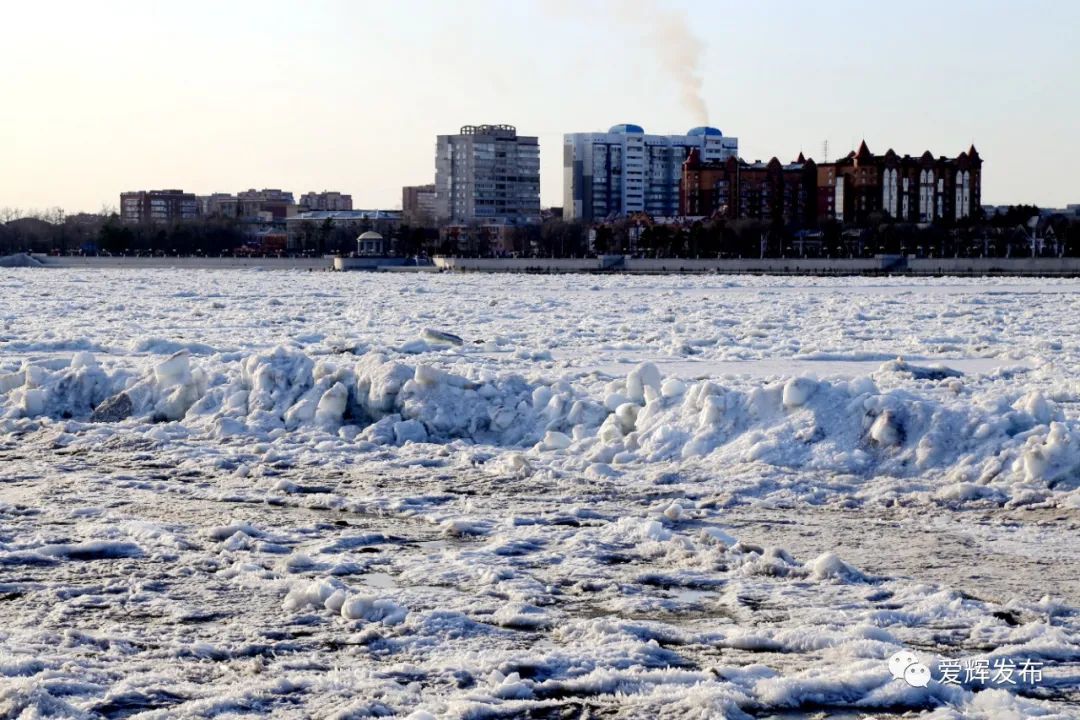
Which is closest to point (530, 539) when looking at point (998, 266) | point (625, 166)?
point (998, 266)

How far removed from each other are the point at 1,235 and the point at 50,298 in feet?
433

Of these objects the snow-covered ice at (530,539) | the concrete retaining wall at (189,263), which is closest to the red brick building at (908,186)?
the concrete retaining wall at (189,263)

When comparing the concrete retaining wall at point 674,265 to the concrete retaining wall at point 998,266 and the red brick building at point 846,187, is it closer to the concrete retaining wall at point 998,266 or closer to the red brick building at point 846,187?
the concrete retaining wall at point 998,266

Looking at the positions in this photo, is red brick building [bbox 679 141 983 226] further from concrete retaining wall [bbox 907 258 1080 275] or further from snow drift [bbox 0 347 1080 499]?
snow drift [bbox 0 347 1080 499]

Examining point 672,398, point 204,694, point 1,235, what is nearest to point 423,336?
point 672,398

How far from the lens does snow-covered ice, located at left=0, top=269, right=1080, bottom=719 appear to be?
580cm

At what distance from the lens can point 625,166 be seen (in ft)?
622

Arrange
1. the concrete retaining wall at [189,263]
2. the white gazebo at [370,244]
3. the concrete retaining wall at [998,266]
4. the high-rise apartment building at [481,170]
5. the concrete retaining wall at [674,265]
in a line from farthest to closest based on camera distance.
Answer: the high-rise apartment building at [481,170] < the white gazebo at [370,244] < the concrete retaining wall at [189,263] < the concrete retaining wall at [674,265] < the concrete retaining wall at [998,266]

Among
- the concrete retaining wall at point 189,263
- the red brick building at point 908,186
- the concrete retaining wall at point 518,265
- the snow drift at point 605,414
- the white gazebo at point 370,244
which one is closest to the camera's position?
the snow drift at point 605,414

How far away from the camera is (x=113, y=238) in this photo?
146 metres

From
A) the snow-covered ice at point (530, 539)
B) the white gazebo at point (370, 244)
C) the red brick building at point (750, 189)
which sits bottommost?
the snow-covered ice at point (530, 539)

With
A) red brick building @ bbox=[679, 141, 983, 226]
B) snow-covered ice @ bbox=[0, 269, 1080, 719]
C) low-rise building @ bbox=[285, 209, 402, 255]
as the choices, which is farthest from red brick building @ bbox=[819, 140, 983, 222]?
snow-covered ice @ bbox=[0, 269, 1080, 719]

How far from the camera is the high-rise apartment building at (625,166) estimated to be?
622ft

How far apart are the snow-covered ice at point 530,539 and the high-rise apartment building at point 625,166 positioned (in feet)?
570
